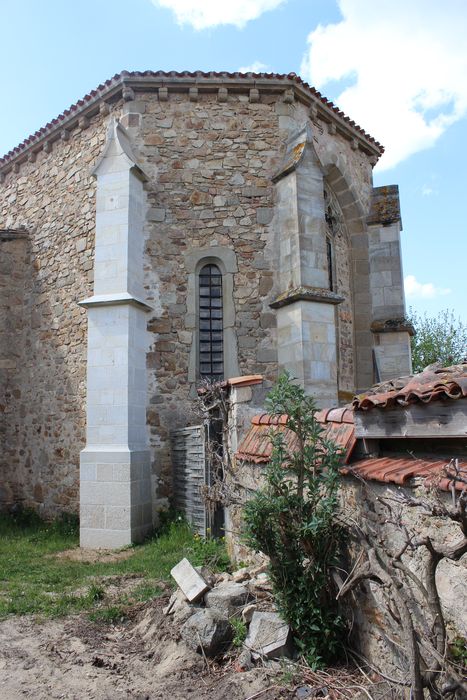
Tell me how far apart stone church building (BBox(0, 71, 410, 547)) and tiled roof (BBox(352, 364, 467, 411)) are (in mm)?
4693

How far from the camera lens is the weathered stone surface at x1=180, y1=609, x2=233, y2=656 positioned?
3982mm

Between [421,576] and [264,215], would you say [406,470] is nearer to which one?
[421,576]

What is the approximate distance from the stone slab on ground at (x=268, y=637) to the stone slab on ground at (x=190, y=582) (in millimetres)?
670

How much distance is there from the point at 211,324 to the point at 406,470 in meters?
6.58

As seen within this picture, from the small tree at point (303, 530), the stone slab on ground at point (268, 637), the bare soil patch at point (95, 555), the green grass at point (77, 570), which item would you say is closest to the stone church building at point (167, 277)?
the bare soil patch at point (95, 555)

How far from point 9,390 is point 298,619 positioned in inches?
366

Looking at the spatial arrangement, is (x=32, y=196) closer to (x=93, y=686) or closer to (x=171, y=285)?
(x=171, y=285)

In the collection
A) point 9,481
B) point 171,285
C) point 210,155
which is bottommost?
point 9,481

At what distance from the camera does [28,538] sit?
8820mm

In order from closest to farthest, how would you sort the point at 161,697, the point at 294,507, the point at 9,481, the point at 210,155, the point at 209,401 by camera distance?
the point at 161,697 < the point at 294,507 < the point at 209,401 < the point at 210,155 < the point at 9,481

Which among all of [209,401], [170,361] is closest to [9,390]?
[170,361]

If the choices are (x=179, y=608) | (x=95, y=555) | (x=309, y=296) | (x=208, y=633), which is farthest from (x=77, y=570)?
(x=309, y=296)

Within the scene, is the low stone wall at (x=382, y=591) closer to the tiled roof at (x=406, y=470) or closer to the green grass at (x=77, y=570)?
the tiled roof at (x=406, y=470)

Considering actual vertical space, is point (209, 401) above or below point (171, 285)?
below
